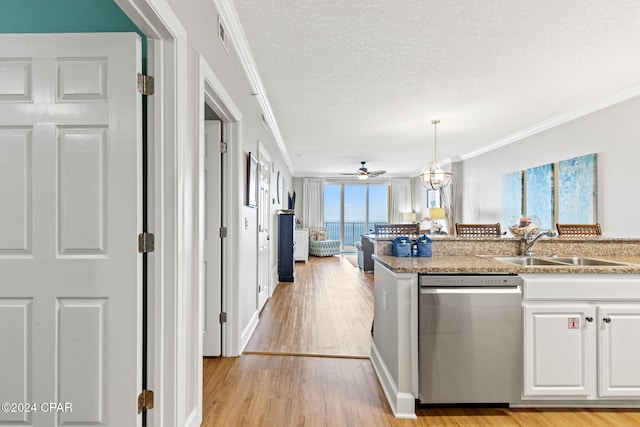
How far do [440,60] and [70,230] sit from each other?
3.06 meters

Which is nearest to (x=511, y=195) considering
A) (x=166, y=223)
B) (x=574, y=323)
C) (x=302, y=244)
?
(x=574, y=323)

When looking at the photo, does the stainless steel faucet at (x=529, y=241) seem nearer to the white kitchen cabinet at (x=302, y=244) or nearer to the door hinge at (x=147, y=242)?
the door hinge at (x=147, y=242)

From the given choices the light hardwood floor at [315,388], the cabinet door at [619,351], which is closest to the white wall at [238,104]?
the light hardwood floor at [315,388]

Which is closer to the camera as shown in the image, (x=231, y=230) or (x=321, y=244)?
(x=231, y=230)

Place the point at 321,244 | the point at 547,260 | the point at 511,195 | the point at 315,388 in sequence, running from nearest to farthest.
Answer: the point at 315,388, the point at 547,260, the point at 511,195, the point at 321,244

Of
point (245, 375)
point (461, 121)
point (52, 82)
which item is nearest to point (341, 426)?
point (245, 375)

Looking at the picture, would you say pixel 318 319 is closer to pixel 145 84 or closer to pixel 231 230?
pixel 231 230

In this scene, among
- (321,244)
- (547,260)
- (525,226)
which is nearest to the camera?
(547,260)

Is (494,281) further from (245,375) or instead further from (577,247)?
(245,375)

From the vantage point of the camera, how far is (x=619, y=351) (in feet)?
6.23

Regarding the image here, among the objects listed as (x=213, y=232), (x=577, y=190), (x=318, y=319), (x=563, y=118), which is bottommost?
(x=318, y=319)

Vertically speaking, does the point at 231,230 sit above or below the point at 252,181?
below

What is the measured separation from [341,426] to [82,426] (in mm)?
1281

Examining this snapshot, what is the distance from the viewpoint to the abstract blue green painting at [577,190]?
13.0 ft
